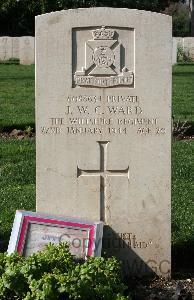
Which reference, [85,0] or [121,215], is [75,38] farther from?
[85,0]

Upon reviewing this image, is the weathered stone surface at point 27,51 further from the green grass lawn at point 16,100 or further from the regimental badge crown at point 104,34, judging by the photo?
the regimental badge crown at point 104,34

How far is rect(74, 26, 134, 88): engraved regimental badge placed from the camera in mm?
5328

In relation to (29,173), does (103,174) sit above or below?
above

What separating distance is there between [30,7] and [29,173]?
30.5 meters

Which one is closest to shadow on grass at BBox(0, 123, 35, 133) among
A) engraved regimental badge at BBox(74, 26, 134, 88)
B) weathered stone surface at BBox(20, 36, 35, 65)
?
engraved regimental badge at BBox(74, 26, 134, 88)

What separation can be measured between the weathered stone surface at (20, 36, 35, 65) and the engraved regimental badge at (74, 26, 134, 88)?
27006mm

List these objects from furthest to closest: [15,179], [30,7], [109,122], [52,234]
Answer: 1. [30,7]
2. [15,179]
3. [109,122]
4. [52,234]

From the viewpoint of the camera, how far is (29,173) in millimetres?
8805

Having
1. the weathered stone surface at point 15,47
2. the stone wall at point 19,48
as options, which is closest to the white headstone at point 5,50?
the stone wall at point 19,48

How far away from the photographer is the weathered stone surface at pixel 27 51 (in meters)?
32.3

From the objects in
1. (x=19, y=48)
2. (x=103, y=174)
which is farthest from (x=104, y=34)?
(x=19, y=48)

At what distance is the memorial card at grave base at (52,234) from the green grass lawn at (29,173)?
987 mm

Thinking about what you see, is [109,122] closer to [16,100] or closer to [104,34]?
[104,34]

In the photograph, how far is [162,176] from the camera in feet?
17.9
